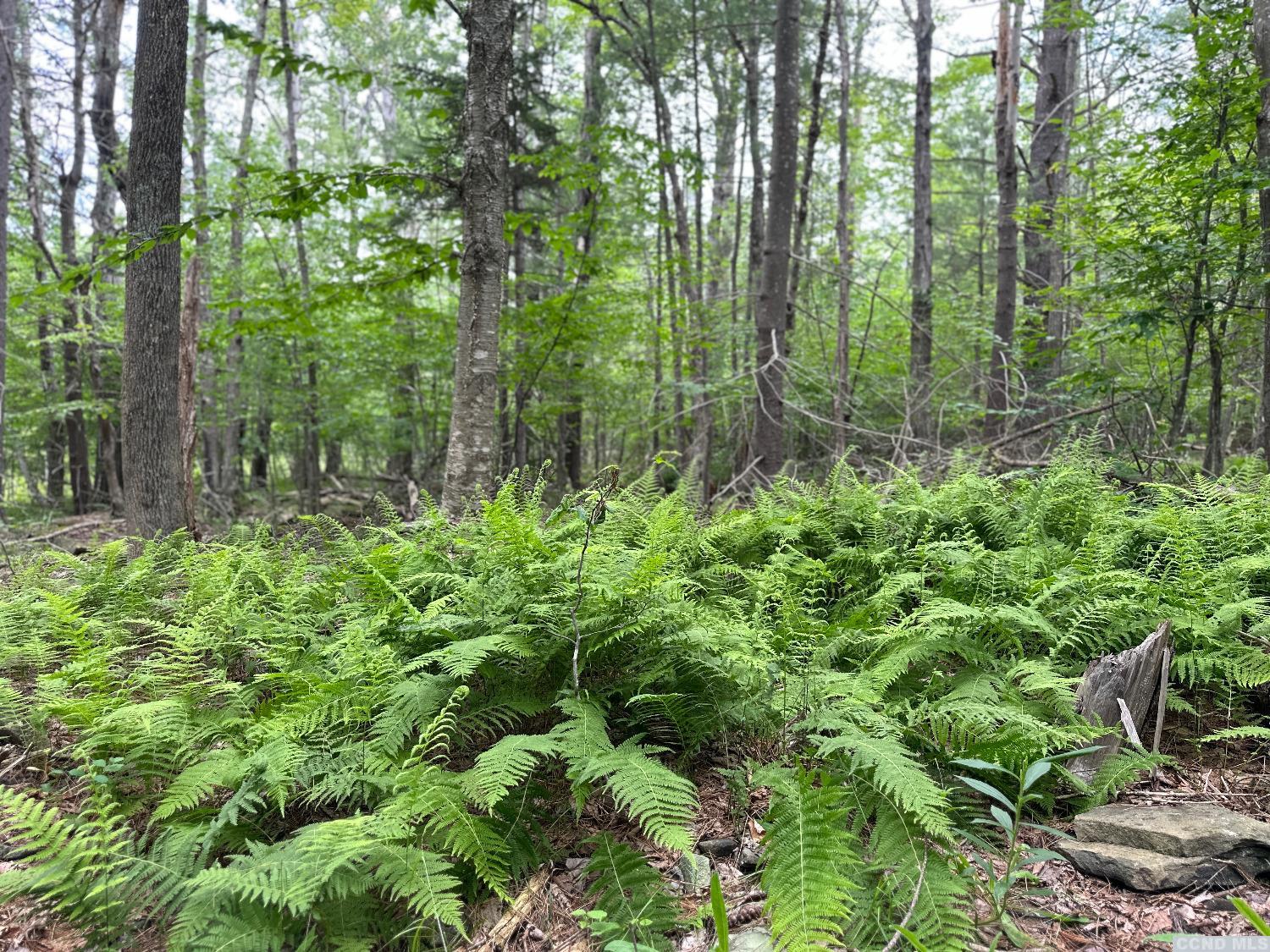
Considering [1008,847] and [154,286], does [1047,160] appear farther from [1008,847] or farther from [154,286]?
[154,286]

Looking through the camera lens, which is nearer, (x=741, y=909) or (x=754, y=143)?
(x=741, y=909)

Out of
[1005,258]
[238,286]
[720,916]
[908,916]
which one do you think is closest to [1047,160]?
[1005,258]

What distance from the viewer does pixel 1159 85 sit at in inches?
274

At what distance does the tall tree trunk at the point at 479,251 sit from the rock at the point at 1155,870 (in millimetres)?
4483

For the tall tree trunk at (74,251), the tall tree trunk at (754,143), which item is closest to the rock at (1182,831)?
the tall tree trunk at (754,143)

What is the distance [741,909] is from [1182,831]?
1.47 meters

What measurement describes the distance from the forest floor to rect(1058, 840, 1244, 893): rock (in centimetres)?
3

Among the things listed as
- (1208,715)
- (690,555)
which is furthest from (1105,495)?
(690,555)

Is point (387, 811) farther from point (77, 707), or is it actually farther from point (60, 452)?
point (60, 452)

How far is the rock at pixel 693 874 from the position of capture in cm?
222

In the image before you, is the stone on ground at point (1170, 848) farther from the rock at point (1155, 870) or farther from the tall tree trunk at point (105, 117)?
A: the tall tree trunk at point (105, 117)

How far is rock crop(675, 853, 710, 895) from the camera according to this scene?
222 centimetres

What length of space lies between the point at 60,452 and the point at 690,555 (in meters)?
19.5

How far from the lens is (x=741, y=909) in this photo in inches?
84.1
